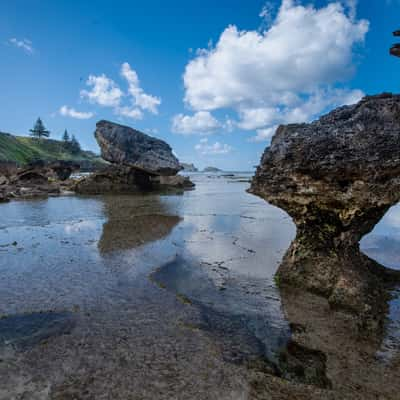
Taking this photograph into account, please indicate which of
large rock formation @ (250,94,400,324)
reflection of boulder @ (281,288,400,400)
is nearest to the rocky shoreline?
large rock formation @ (250,94,400,324)

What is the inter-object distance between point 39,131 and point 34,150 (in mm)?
28876

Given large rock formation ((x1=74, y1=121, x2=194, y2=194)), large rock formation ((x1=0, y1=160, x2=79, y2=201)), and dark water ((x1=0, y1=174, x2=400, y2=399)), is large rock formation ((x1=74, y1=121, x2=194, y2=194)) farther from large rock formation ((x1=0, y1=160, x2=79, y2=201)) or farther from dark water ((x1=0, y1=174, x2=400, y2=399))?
Result: dark water ((x1=0, y1=174, x2=400, y2=399))

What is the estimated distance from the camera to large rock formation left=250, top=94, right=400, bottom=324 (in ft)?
13.4

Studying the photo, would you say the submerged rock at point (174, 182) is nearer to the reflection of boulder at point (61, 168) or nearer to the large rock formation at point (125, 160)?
the large rock formation at point (125, 160)

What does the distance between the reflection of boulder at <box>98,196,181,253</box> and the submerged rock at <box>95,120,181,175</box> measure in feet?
32.7

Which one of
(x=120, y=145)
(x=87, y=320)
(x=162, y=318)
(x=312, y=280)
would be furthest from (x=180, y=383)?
(x=120, y=145)

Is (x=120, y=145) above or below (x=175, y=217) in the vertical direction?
above

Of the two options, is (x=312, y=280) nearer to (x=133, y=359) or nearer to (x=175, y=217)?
(x=133, y=359)

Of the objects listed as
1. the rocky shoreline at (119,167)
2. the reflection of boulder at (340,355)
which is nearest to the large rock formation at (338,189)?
the reflection of boulder at (340,355)

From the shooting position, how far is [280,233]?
9.29 metres

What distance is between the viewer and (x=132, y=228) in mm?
9453

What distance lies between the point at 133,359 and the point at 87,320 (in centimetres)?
115

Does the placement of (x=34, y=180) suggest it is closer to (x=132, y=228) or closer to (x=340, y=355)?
(x=132, y=228)

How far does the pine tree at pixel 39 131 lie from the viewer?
134000mm
